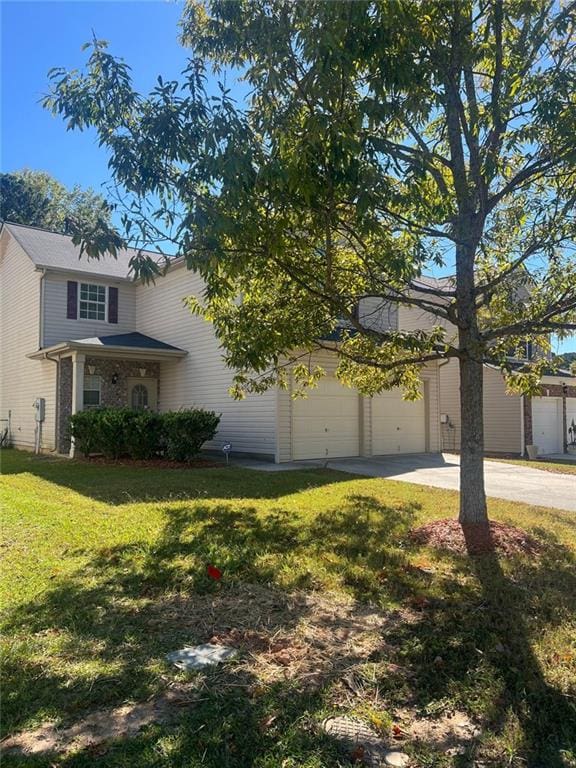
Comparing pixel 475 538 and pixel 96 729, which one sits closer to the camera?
pixel 96 729

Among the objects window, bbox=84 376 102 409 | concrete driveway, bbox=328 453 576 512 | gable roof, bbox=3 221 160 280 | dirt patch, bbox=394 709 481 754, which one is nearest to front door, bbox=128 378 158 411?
window, bbox=84 376 102 409

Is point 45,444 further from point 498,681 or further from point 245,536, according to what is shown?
point 498,681

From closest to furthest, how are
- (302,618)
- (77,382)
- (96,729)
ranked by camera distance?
(96,729) → (302,618) → (77,382)

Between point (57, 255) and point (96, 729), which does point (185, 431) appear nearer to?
point (57, 255)

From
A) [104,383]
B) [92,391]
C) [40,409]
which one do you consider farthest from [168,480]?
[40,409]

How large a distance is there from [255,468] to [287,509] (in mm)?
4800

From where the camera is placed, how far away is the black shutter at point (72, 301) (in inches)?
679

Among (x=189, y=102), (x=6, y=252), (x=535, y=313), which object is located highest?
(x=6, y=252)

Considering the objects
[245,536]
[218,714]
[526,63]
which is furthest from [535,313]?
[218,714]

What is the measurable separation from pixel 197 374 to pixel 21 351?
7408mm

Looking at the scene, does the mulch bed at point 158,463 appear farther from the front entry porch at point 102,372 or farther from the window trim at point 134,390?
the window trim at point 134,390

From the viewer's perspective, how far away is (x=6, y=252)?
2067 centimetres

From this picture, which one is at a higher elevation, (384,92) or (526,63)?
(526,63)

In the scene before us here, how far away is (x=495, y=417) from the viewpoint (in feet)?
65.3
